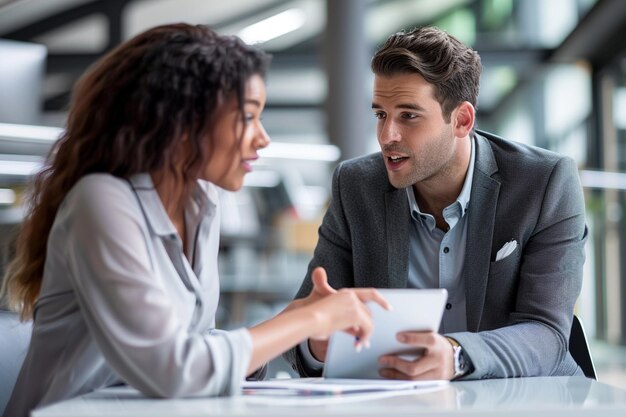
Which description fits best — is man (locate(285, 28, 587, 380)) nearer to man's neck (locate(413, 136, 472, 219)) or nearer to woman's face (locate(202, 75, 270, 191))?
man's neck (locate(413, 136, 472, 219))

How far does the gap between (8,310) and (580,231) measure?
128 cm

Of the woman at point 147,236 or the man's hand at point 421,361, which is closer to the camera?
the woman at point 147,236

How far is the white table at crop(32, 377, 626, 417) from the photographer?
3.78ft

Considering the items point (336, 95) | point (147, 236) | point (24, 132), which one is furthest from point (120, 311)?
point (336, 95)

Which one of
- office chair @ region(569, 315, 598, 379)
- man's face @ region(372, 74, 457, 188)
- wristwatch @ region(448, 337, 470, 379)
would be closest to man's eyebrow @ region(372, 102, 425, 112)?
man's face @ region(372, 74, 457, 188)

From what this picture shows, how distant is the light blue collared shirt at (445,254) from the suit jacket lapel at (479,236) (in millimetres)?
38

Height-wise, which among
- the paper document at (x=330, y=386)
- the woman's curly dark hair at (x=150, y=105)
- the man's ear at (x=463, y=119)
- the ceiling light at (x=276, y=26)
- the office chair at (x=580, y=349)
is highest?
the woman's curly dark hair at (x=150, y=105)

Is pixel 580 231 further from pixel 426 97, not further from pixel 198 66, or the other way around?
pixel 198 66

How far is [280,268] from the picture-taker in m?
5.44

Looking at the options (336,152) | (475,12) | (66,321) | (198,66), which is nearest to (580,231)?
(198,66)

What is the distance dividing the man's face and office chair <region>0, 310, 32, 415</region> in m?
0.94

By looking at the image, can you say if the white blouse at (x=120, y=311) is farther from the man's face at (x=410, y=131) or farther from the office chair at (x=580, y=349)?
the office chair at (x=580, y=349)

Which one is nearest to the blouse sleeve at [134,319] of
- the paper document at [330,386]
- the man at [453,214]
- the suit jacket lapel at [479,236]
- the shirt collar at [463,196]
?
the paper document at [330,386]

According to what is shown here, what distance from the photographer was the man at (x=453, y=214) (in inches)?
79.9
